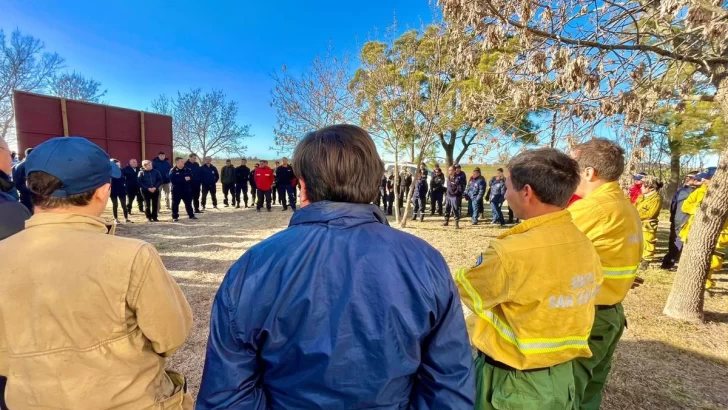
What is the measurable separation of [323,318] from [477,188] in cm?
1106

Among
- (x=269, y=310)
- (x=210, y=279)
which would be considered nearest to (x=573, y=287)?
(x=269, y=310)

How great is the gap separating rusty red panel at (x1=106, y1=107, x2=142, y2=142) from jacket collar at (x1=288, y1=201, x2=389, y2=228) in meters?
Result: 19.0

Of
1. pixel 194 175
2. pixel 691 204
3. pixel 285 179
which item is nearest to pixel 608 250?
pixel 691 204

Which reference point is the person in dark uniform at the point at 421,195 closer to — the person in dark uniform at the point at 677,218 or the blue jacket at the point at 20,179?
the person in dark uniform at the point at 677,218

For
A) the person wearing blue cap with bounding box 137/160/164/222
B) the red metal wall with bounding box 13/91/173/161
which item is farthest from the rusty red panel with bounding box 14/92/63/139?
the person wearing blue cap with bounding box 137/160/164/222

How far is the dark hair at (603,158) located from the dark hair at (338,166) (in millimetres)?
1943

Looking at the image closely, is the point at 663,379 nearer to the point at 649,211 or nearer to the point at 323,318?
the point at 323,318

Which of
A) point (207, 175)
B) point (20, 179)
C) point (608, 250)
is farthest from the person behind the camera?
point (207, 175)

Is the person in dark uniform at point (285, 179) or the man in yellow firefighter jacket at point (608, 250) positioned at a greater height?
the person in dark uniform at point (285, 179)

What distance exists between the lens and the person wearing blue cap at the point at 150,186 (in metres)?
9.30

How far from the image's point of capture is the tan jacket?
1.16 m

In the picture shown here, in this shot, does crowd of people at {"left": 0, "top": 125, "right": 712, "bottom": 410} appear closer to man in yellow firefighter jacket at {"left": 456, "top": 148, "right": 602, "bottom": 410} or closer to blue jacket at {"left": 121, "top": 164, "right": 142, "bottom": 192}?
man in yellow firefighter jacket at {"left": 456, "top": 148, "right": 602, "bottom": 410}

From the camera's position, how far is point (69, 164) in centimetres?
128

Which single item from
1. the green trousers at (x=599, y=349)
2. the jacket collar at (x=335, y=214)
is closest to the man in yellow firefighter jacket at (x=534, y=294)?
the green trousers at (x=599, y=349)
